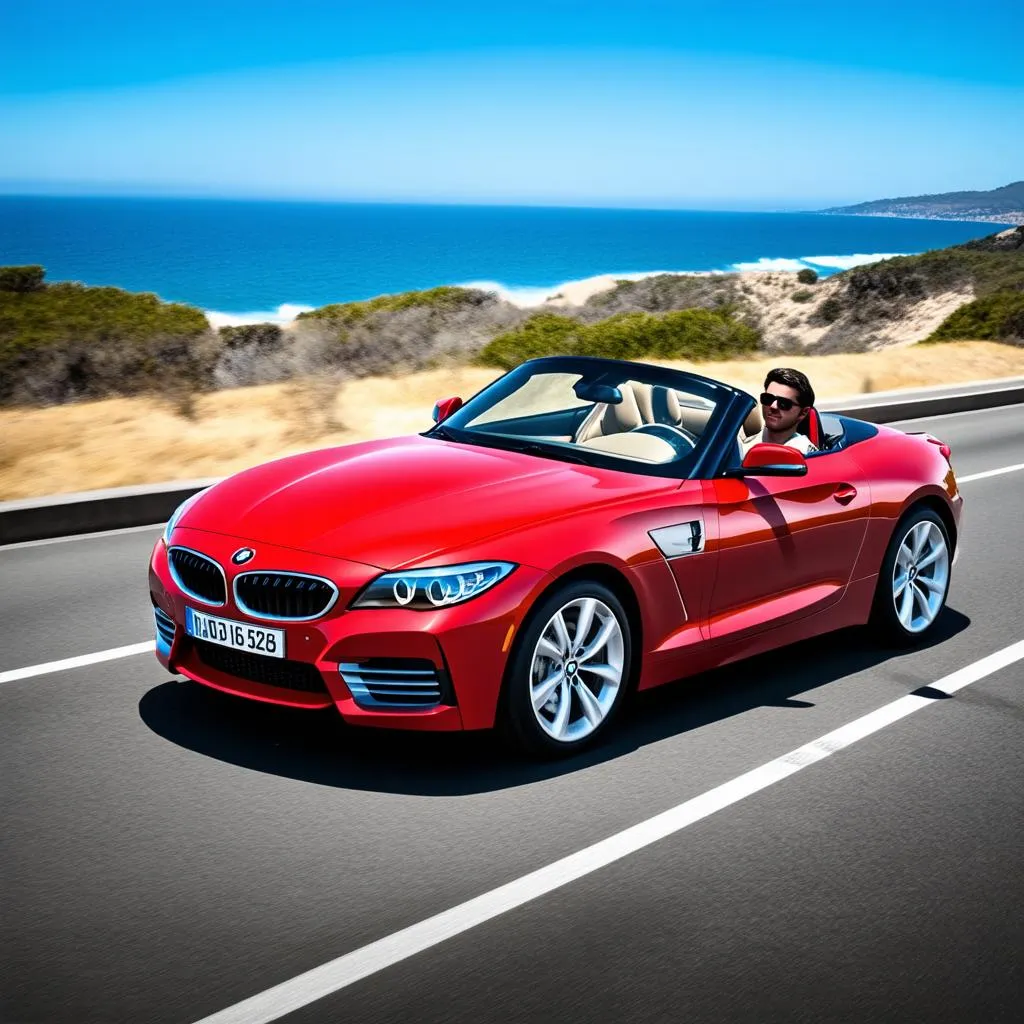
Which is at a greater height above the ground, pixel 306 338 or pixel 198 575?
pixel 198 575

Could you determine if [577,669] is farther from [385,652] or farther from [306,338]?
[306,338]

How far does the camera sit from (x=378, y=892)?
14.0ft

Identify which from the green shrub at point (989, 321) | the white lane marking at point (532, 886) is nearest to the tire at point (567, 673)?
the white lane marking at point (532, 886)

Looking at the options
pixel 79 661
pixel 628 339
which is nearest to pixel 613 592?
pixel 79 661

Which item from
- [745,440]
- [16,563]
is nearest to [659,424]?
[745,440]

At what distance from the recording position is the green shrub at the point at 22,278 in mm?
26656

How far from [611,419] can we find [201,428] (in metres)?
9.29

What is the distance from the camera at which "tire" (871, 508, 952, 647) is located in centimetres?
707

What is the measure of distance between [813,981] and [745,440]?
3553 millimetres

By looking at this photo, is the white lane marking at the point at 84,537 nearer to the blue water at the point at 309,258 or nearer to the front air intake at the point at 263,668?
the front air intake at the point at 263,668

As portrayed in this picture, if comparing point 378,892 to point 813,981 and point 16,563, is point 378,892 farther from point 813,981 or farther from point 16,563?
point 16,563

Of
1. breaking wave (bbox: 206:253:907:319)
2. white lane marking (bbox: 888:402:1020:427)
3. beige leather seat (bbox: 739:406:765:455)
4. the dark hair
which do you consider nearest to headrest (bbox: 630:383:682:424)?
beige leather seat (bbox: 739:406:765:455)

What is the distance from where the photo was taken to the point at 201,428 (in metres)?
15.1

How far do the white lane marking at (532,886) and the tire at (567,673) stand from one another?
0.58m
